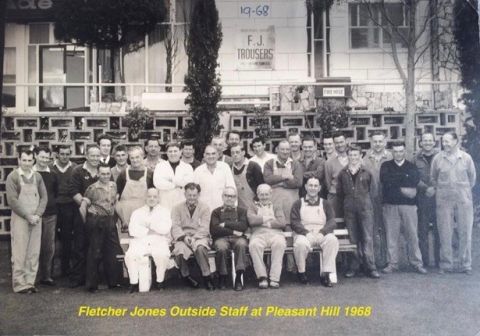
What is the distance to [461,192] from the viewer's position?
681 cm

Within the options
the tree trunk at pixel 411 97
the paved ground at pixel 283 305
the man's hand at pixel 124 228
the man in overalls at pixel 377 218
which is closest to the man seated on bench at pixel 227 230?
the paved ground at pixel 283 305

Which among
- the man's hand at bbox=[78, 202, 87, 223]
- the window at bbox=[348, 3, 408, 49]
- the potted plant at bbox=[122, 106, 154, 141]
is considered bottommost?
the man's hand at bbox=[78, 202, 87, 223]

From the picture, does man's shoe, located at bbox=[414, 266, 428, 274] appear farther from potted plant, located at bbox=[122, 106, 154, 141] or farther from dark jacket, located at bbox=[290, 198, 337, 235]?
potted plant, located at bbox=[122, 106, 154, 141]

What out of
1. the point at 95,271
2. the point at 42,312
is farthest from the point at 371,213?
the point at 42,312

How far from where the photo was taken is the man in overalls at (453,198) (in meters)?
6.77

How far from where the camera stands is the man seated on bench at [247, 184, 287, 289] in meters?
6.35

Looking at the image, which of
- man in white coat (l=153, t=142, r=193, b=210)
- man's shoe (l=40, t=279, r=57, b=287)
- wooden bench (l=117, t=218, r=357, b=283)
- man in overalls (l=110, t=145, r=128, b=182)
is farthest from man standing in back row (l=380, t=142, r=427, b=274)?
man's shoe (l=40, t=279, r=57, b=287)

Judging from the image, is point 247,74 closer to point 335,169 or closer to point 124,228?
point 335,169

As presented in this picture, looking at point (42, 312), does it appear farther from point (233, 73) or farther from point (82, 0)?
point (233, 73)

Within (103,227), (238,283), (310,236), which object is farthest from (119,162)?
(310,236)

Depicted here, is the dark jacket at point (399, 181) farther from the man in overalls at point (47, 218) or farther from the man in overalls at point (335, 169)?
the man in overalls at point (47, 218)

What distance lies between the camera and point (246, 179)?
7.09m

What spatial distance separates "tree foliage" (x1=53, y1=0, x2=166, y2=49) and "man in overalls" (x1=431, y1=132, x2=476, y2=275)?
5.85m

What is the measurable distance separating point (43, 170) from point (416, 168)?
4800 mm
